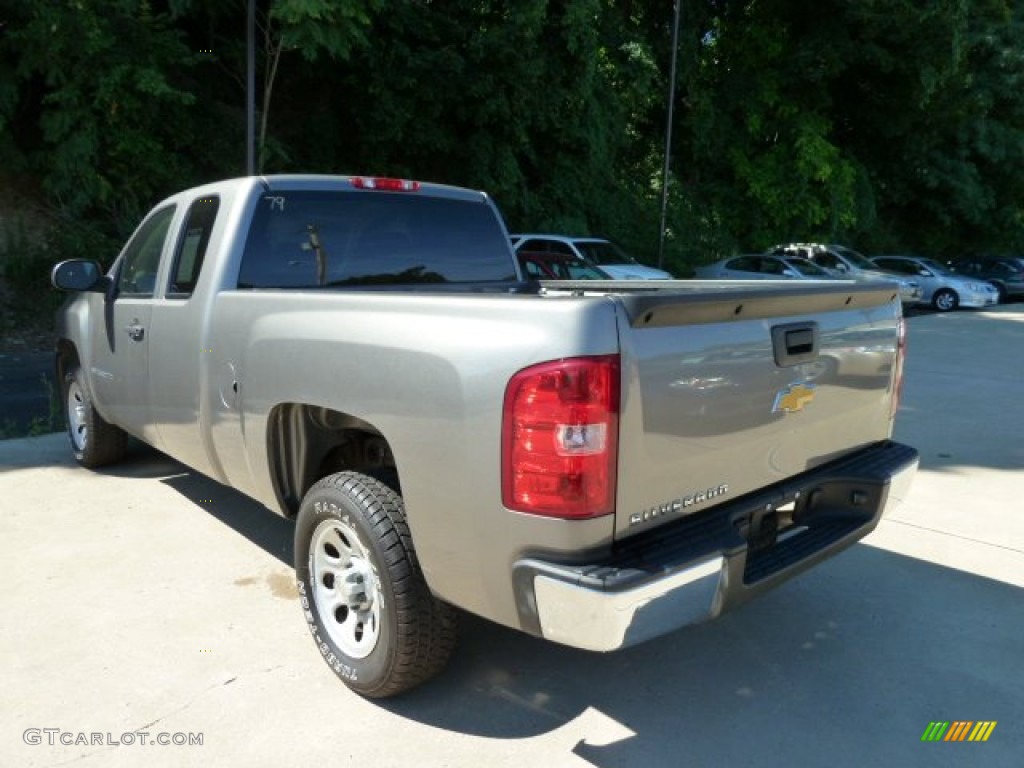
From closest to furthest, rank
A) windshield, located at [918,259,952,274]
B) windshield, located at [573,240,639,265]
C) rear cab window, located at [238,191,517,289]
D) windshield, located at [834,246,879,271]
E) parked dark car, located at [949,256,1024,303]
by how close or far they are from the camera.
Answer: rear cab window, located at [238,191,517,289]
windshield, located at [573,240,639,265]
windshield, located at [834,246,879,271]
windshield, located at [918,259,952,274]
parked dark car, located at [949,256,1024,303]

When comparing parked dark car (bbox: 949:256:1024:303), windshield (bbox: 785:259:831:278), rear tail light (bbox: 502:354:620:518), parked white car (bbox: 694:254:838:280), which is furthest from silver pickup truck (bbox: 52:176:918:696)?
parked dark car (bbox: 949:256:1024:303)

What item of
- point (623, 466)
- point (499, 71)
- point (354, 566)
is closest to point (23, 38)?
point (499, 71)

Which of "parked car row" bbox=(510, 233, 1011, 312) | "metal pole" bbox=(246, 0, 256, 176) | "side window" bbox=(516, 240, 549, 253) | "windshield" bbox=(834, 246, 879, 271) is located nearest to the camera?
"metal pole" bbox=(246, 0, 256, 176)

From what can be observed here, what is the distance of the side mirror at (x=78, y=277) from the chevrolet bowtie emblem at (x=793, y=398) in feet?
12.4

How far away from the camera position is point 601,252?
725 inches

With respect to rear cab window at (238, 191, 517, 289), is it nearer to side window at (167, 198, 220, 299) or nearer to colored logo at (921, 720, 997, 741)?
side window at (167, 198, 220, 299)

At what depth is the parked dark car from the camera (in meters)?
24.7

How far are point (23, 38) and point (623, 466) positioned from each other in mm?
14001

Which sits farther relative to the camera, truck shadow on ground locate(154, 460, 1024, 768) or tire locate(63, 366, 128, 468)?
tire locate(63, 366, 128, 468)

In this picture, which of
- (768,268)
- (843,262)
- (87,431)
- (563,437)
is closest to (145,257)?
(87,431)

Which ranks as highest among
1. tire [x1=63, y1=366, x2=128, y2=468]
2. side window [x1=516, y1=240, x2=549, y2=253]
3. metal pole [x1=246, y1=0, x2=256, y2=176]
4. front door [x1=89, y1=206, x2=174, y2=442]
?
metal pole [x1=246, y1=0, x2=256, y2=176]

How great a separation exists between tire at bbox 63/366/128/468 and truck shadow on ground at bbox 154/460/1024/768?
10.3 ft

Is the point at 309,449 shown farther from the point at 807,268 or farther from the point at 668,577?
the point at 807,268

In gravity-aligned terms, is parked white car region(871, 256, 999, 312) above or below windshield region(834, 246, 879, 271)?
below
